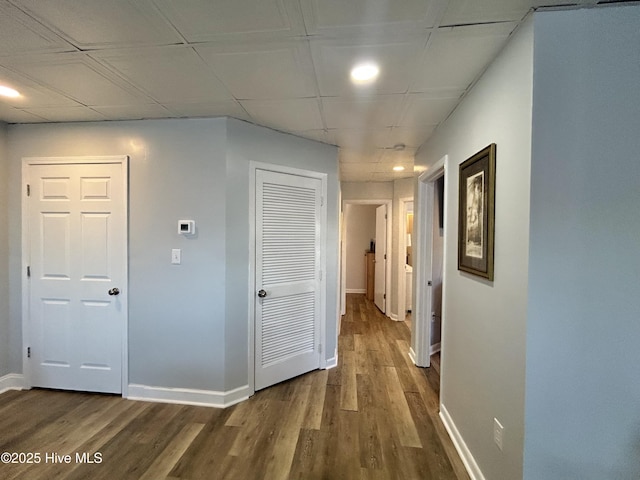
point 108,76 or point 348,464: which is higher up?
point 108,76

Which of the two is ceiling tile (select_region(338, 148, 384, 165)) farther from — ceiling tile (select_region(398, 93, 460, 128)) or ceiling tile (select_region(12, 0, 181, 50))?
ceiling tile (select_region(12, 0, 181, 50))

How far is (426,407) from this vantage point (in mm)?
2467

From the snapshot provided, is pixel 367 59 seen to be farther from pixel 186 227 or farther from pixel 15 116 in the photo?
pixel 15 116

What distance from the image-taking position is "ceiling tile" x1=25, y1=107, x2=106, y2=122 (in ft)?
7.57

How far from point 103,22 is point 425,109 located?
1.94 metres

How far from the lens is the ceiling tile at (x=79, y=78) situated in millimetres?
1647

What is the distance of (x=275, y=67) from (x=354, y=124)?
1.00 metres

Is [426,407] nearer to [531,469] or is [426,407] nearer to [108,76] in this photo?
[531,469]

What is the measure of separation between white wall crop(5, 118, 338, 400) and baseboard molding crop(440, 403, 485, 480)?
63.6 inches

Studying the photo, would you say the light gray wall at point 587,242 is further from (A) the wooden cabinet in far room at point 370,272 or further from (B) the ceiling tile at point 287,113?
(A) the wooden cabinet in far room at point 370,272

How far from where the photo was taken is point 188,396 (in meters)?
2.49

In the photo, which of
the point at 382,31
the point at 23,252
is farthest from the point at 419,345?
the point at 23,252

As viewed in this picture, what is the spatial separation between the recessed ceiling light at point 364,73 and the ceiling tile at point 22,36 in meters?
1.47

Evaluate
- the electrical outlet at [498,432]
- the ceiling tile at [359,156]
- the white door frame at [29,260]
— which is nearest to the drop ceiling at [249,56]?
the white door frame at [29,260]
